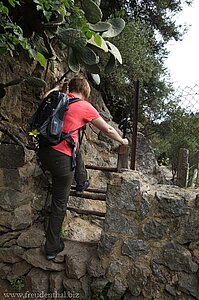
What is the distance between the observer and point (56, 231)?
1.91 meters

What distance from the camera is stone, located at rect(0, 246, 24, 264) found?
2035 mm

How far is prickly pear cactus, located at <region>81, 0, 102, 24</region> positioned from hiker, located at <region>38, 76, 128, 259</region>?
0.51m

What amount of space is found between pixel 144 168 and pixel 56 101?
215 cm

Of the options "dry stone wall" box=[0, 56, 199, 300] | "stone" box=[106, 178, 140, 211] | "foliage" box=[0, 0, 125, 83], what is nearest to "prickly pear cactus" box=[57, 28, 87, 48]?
"foliage" box=[0, 0, 125, 83]

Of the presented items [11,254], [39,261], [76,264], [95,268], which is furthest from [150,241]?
[11,254]

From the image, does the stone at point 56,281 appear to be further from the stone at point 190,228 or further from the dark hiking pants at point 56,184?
the stone at point 190,228

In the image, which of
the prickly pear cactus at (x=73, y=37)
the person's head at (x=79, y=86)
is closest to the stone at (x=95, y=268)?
the person's head at (x=79, y=86)

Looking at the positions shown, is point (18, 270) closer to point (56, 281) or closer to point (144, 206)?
point (56, 281)

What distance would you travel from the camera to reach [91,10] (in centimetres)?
195

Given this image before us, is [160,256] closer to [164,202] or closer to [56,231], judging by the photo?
[164,202]

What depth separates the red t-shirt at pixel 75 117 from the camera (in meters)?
1.74

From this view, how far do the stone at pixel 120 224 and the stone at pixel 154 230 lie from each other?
0.08 meters

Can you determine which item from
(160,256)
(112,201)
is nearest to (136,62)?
(112,201)

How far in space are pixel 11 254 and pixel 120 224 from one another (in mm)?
897
